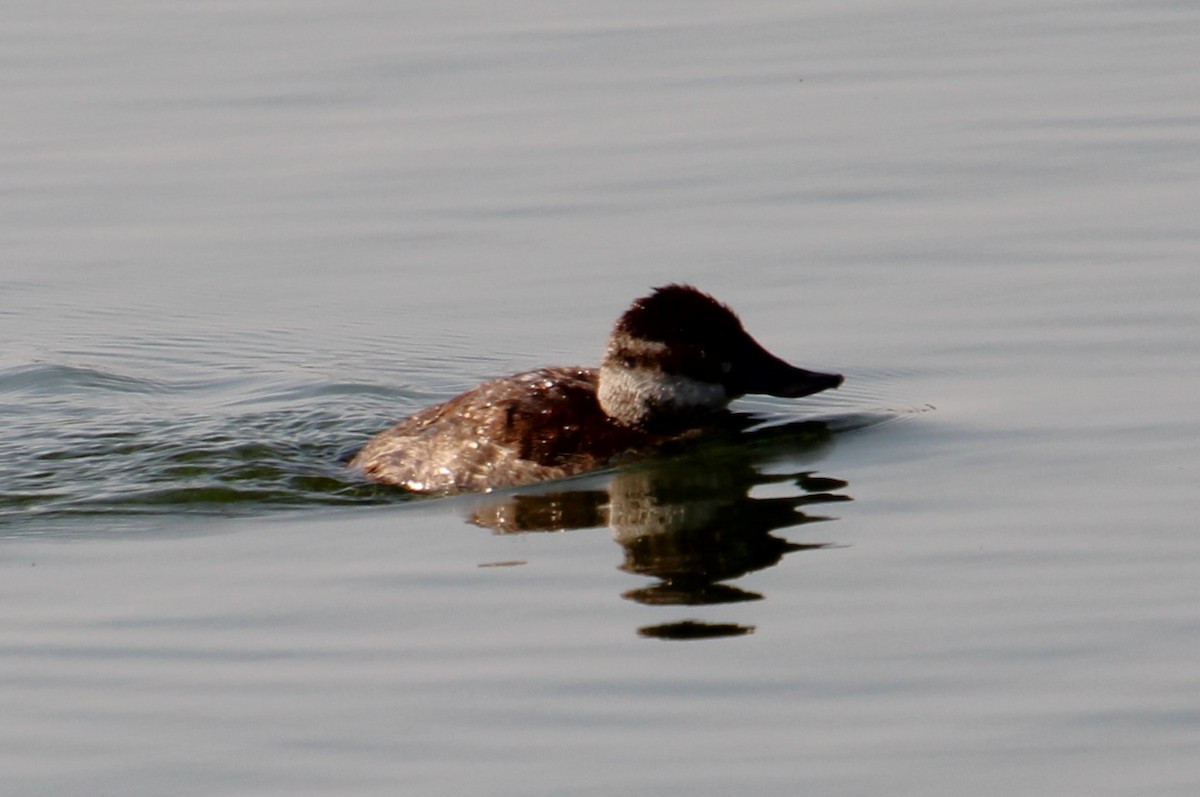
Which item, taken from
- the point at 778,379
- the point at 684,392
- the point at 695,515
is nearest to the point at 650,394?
the point at 684,392

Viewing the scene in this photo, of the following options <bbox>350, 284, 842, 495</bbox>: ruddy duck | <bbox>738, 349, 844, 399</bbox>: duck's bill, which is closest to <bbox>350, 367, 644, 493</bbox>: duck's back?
<bbox>350, 284, 842, 495</bbox>: ruddy duck

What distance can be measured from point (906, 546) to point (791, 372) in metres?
1.89

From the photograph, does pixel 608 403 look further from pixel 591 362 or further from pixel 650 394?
pixel 591 362

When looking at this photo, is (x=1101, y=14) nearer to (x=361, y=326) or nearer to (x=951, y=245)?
(x=951, y=245)

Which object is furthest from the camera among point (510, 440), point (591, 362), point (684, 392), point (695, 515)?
point (591, 362)

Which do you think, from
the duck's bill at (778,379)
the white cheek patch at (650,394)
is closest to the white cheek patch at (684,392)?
the white cheek patch at (650,394)

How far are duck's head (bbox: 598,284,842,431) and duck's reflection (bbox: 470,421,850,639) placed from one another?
0.92 feet

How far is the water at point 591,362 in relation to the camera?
22.2ft

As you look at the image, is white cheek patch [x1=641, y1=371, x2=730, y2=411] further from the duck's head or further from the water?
the water

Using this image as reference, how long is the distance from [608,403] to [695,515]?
1120mm

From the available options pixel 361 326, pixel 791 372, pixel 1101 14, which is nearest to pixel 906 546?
pixel 791 372

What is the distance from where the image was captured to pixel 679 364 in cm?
1031

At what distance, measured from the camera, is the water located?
6.77 metres

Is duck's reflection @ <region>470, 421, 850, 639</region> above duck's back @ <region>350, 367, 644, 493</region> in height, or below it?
below
